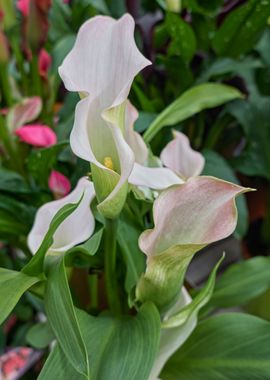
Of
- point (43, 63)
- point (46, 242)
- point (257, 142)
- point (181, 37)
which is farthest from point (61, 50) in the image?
point (46, 242)

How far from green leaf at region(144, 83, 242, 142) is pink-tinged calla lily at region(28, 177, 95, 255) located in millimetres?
116

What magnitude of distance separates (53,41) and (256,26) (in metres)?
0.27

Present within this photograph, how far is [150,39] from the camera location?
1.93 feet

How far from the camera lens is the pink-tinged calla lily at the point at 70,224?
13.8 inches

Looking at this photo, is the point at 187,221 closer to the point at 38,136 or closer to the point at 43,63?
the point at 38,136

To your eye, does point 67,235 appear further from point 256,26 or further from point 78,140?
point 256,26

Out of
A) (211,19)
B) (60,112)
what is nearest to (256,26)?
(211,19)

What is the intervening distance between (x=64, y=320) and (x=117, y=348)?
0.06m

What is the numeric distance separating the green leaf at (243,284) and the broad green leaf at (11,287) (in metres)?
0.20

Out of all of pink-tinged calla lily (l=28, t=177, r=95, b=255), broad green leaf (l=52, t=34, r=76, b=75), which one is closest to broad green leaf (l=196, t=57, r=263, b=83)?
broad green leaf (l=52, t=34, r=76, b=75)

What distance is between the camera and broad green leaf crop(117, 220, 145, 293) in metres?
0.40

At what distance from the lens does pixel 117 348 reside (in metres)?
0.33

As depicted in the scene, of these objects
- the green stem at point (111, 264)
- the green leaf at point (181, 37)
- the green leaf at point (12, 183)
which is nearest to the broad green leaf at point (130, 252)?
the green stem at point (111, 264)

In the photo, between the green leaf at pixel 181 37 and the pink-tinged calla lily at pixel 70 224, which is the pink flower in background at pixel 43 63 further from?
the pink-tinged calla lily at pixel 70 224
